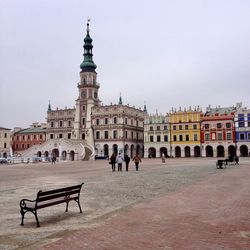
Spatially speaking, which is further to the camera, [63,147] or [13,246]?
[63,147]

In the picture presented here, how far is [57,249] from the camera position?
6180 mm

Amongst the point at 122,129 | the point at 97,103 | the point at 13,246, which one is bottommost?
the point at 13,246

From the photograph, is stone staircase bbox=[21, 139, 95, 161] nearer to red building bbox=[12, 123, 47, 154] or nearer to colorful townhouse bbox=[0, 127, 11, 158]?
colorful townhouse bbox=[0, 127, 11, 158]

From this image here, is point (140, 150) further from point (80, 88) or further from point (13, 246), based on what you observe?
point (13, 246)

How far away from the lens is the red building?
315ft

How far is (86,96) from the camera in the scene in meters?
84.4

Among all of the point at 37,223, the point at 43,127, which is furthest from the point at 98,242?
the point at 43,127

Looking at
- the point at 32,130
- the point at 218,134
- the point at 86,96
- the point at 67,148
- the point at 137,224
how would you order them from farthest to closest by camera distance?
1. the point at 32,130
2. the point at 86,96
3. the point at 218,134
4. the point at 67,148
5. the point at 137,224

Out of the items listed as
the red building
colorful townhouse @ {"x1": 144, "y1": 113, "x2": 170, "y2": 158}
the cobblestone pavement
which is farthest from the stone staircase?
the cobblestone pavement

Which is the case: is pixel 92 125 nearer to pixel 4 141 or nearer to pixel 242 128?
pixel 4 141

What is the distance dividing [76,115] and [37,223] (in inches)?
3043

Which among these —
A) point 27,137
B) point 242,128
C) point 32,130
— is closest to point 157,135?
point 242,128

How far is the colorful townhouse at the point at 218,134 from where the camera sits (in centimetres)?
7350

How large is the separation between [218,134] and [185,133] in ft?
25.1
